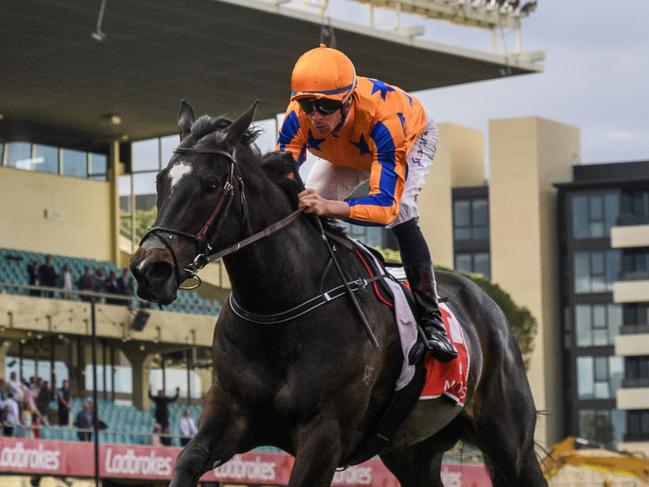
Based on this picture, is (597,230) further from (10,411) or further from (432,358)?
(432,358)

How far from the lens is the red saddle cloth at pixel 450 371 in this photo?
7.43 meters

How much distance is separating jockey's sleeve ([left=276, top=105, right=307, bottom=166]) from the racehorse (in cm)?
41

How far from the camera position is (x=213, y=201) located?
622cm

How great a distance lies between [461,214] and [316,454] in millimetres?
83349

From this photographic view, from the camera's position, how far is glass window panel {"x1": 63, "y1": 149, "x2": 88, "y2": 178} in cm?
3822

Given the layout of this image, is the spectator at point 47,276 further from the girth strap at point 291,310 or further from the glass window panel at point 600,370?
the glass window panel at point 600,370

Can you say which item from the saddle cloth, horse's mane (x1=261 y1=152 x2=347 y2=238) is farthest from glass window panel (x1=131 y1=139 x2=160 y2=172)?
horse's mane (x1=261 y1=152 x2=347 y2=238)

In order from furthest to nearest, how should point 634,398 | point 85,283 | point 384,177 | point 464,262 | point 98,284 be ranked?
point 464,262 → point 634,398 → point 98,284 → point 85,283 → point 384,177

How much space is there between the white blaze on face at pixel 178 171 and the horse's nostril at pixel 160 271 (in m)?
0.36

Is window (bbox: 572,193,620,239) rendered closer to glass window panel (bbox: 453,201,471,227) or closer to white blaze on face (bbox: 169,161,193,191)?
glass window panel (bbox: 453,201,471,227)

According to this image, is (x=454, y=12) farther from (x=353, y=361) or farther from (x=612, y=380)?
(x=612, y=380)

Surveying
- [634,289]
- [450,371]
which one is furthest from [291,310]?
[634,289]

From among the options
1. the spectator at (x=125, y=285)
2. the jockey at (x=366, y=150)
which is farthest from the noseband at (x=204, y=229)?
the spectator at (x=125, y=285)

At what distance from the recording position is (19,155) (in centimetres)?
3647
